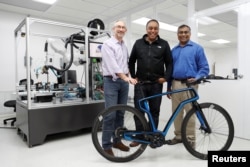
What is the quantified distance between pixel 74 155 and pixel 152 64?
4.72 ft

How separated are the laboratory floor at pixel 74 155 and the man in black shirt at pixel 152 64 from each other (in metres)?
0.34

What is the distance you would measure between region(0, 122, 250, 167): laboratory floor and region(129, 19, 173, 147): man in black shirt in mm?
340

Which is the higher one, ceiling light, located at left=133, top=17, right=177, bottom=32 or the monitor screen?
ceiling light, located at left=133, top=17, right=177, bottom=32

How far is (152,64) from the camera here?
2.09 m

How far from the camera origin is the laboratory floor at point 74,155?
6.50 ft

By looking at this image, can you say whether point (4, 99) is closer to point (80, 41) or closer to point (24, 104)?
point (24, 104)

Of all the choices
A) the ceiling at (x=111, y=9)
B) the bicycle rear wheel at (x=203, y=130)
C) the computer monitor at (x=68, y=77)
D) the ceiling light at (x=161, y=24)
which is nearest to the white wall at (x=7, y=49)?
the ceiling at (x=111, y=9)

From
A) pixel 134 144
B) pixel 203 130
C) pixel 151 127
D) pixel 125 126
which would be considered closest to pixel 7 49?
pixel 125 126

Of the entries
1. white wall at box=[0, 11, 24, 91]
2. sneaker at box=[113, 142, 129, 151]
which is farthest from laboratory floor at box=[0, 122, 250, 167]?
white wall at box=[0, 11, 24, 91]

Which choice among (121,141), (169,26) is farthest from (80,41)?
(169,26)

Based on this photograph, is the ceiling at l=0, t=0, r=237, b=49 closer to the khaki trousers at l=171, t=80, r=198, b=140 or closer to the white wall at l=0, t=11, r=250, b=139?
the white wall at l=0, t=11, r=250, b=139

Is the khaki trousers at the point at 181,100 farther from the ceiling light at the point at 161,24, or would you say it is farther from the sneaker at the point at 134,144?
the ceiling light at the point at 161,24

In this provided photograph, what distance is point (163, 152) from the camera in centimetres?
227

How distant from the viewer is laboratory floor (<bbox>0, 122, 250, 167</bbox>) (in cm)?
198
